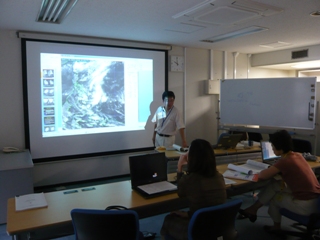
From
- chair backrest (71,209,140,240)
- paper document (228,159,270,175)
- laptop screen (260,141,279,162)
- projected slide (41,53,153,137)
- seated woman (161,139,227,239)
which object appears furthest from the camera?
projected slide (41,53,153,137)

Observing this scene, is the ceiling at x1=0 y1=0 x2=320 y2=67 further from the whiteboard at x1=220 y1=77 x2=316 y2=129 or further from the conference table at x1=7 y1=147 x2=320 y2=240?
the conference table at x1=7 y1=147 x2=320 y2=240

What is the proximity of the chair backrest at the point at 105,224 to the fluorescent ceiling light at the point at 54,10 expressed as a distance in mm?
2280

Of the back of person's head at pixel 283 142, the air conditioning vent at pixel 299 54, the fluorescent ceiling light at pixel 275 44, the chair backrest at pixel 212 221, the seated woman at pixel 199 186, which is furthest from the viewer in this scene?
the air conditioning vent at pixel 299 54

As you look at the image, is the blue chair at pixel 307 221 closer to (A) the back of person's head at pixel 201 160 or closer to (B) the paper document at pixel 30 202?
(A) the back of person's head at pixel 201 160

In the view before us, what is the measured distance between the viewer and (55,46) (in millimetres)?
4309

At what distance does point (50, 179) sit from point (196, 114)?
10.5 feet

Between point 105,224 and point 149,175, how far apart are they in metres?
0.95

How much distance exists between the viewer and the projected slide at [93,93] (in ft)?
14.3

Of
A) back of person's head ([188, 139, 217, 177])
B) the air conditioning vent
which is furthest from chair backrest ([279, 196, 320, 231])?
the air conditioning vent

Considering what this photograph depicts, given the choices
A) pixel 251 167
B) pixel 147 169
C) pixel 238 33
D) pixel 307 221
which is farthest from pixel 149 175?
pixel 238 33

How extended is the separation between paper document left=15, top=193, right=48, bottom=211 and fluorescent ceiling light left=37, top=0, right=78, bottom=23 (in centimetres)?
201

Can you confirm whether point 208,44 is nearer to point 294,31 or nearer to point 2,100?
point 294,31

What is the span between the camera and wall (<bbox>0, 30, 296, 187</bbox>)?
4.08 metres

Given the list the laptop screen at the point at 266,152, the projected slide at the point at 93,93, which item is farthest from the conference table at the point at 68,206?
the projected slide at the point at 93,93
